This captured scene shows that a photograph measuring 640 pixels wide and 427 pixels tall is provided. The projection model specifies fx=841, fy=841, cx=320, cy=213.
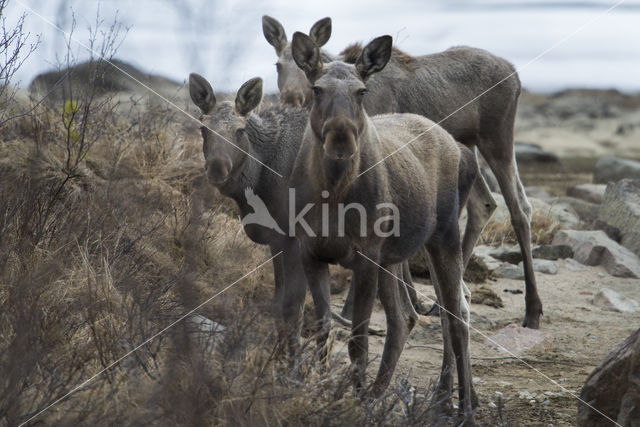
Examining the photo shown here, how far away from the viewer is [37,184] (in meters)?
7.48

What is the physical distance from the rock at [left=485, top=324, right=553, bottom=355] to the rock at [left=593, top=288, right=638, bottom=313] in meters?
1.71

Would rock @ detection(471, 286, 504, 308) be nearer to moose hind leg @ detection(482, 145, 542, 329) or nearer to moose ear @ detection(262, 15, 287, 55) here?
moose hind leg @ detection(482, 145, 542, 329)

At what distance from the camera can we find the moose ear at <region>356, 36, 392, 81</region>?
597 cm

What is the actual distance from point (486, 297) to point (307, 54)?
5026 mm

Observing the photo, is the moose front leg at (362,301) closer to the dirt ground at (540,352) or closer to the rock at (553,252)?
the dirt ground at (540,352)

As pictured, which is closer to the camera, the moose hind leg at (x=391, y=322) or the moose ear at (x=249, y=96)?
the moose hind leg at (x=391, y=322)

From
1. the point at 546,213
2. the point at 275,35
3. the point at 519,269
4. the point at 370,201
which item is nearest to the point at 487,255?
the point at 519,269

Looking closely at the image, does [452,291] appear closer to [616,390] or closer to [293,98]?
[616,390]

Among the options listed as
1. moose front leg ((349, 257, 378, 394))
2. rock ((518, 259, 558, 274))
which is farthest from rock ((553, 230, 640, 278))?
moose front leg ((349, 257, 378, 394))

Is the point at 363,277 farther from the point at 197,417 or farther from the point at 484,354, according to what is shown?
the point at 484,354

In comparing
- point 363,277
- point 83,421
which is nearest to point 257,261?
point 363,277

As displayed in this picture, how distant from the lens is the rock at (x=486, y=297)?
9.91 m

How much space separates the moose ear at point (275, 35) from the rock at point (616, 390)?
5.20m

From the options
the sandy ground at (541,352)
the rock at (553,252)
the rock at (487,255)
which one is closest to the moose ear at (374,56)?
the sandy ground at (541,352)
